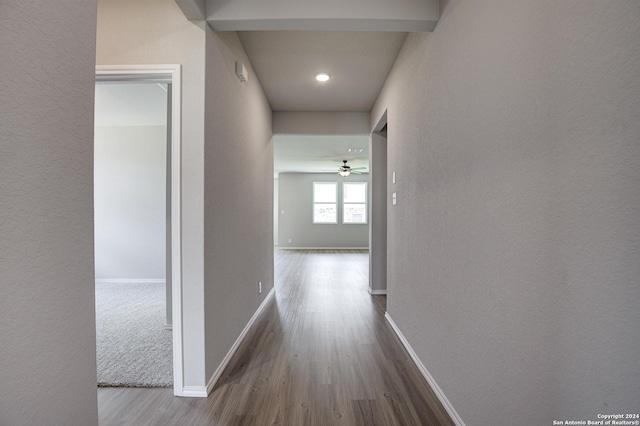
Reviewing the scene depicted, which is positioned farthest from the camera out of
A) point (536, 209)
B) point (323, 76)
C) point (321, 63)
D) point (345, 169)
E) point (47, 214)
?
point (345, 169)

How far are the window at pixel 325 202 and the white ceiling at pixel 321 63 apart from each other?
595 cm

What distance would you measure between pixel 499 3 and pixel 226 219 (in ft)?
6.56

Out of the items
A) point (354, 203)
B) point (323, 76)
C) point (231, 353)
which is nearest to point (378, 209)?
point (323, 76)

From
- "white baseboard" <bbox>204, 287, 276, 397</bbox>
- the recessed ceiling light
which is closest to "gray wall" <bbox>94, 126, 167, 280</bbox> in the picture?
"white baseboard" <bbox>204, 287, 276, 397</bbox>

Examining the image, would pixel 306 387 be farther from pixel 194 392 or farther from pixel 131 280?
pixel 131 280

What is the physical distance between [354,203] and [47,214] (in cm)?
933

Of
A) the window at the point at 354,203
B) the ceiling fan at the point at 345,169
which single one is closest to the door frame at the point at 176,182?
the ceiling fan at the point at 345,169

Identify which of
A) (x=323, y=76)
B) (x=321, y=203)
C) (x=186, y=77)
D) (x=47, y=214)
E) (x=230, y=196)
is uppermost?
(x=323, y=76)

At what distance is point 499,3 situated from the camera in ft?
3.83

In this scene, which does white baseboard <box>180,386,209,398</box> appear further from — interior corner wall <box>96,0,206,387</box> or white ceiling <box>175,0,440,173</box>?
white ceiling <box>175,0,440,173</box>

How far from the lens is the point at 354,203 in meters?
9.88

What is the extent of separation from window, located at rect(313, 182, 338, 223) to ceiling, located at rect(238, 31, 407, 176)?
18.6ft

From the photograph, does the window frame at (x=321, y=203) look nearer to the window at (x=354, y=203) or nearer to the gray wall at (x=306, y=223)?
the gray wall at (x=306, y=223)

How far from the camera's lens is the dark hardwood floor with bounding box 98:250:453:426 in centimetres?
162
